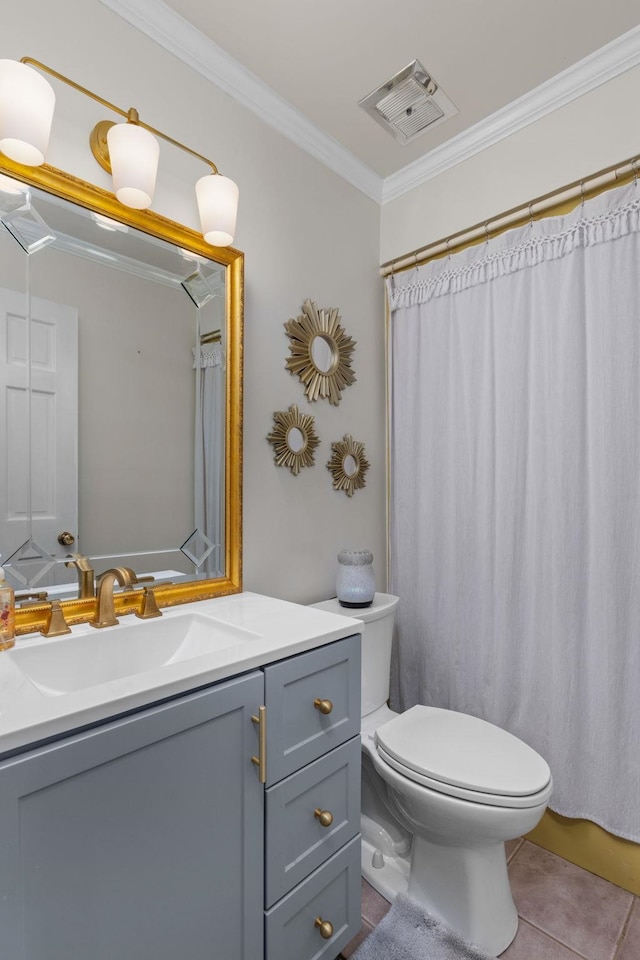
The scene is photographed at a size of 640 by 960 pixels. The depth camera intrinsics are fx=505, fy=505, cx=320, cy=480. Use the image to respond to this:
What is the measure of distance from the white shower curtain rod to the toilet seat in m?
1.72

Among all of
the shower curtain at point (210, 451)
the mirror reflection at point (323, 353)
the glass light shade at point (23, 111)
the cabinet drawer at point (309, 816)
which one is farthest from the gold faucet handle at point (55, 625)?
the mirror reflection at point (323, 353)

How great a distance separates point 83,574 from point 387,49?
1.77 m

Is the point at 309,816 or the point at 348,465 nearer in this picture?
the point at 309,816

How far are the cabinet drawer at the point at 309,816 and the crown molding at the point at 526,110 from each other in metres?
2.08

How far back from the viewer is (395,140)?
1.94 meters

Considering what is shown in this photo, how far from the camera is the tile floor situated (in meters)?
1.35

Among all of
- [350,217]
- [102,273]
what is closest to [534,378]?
[350,217]

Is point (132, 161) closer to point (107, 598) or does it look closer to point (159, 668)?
point (107, 598)

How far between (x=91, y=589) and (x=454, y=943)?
1341mm

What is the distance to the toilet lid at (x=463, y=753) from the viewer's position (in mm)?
1282

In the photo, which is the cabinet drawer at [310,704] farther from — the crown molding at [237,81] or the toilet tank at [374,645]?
the crown molding at [237,81]

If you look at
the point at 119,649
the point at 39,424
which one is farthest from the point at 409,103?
the point at 119,649

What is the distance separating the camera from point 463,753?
1409 millimetres

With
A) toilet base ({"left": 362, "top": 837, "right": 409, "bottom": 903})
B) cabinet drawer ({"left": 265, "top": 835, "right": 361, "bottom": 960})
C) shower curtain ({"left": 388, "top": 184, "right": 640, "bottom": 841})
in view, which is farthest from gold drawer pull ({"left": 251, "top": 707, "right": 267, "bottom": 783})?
shower curtain ({"left": 388, "top": 184, "right": 640, "bottom": 841})
